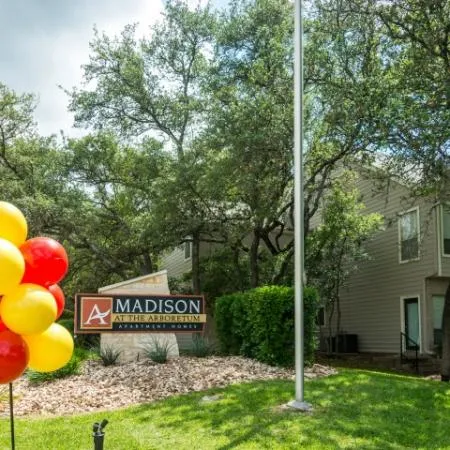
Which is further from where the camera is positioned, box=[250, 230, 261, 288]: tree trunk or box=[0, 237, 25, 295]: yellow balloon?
box=[250, 230, 261, 288]: tree trunk

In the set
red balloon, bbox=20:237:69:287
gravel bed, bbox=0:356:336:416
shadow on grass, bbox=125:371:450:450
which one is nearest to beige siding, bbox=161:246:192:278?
gravel bed, bbox=0:356:336:416

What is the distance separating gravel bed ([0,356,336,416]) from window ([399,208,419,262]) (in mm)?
A: 8119

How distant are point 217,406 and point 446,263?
1115 cm

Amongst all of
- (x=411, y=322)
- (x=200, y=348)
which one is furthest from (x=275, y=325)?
(x=411, y=322)

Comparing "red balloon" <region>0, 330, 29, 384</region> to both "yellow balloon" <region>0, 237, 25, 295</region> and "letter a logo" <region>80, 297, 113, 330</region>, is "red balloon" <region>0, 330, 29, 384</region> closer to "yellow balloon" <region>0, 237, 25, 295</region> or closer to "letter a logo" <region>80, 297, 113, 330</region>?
"yellow balloon" <region>0, 237, 25, 295</region>

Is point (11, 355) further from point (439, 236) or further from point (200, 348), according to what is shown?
point (439, 236)

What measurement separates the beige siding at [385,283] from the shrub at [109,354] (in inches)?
363

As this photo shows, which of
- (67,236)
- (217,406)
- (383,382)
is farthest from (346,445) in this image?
(67,236)

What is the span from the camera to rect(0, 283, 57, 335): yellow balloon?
12.4 ft

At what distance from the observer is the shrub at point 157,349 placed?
35.4ft

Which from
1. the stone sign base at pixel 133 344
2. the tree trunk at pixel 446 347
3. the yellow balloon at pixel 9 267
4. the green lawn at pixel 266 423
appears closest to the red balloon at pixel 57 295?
the yellow balloon at pixel 9 267

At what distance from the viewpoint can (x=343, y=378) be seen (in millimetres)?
9641

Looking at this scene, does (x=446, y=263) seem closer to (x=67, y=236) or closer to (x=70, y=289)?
(x=67, y=236)

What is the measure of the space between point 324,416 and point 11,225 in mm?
4924
